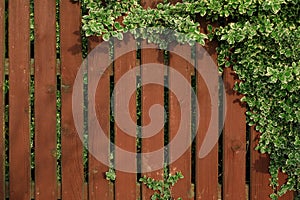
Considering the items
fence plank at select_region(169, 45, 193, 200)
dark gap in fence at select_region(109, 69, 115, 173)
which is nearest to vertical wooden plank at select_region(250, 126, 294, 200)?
fence plank at select_region(169, 45, 193, 200)

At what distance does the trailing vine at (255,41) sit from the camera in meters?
3.62

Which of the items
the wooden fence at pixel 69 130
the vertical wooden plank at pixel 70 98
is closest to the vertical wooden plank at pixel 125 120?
the wooden fence at pixel 69 130

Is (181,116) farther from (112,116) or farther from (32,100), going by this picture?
(32,100)

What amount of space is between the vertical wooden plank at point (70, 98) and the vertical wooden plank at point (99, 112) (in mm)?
68

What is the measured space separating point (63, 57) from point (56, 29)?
17cm

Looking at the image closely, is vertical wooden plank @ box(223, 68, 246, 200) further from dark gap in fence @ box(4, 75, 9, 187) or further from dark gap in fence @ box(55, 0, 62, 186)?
dark gap in fence @ box(4, 75, 9, 187)

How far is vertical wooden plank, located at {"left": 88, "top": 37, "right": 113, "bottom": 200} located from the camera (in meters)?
3.72

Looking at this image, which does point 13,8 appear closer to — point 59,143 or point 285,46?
point 59,143

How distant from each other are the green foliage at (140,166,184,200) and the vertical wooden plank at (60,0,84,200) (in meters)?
0.40

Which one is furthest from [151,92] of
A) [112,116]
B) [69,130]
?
[69,130]

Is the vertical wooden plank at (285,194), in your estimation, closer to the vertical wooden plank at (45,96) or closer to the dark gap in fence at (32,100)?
the vertical wooden plank at (45,96)

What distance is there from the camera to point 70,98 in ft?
12.2

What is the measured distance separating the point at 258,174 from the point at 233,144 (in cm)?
24

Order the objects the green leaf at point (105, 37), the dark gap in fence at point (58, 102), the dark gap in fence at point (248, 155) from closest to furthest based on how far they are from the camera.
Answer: the green leaf at point (105, 37), the dark gap in fence at point (58, 102), the dark gap in fence at point (248, 155)
